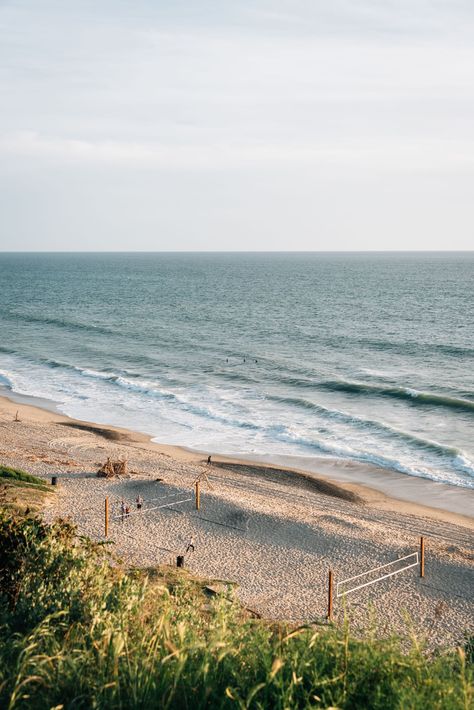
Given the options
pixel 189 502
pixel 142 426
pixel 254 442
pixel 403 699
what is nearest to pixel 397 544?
pixel 189 502

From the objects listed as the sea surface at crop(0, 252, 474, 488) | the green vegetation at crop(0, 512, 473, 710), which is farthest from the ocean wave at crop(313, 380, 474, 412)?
the green vegetation at crop(0, 512, 473, 710)

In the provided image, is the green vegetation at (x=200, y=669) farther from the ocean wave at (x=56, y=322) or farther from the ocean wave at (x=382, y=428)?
the ocean wave at (x=56, y=322)

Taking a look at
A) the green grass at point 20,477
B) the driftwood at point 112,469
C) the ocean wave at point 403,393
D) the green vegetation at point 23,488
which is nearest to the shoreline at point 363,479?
the driftwood at point 112,469

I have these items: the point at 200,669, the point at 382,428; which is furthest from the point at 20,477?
the point at 200,669

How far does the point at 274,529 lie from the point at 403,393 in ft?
74.7

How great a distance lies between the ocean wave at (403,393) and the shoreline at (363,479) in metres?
11.6

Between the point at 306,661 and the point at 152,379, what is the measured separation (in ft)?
144

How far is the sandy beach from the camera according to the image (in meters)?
19.6

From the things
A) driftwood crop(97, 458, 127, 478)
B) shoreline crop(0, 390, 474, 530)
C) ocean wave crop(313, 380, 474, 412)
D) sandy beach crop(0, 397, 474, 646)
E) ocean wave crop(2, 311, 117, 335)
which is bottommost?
shoreline crop(0, 390, 474, 530)

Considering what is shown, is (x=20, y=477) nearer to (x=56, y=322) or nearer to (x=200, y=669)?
(x=200, y=669)

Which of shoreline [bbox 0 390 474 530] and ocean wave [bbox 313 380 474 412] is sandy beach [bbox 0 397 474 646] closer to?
shoreline [bbox 0 390 474 530]

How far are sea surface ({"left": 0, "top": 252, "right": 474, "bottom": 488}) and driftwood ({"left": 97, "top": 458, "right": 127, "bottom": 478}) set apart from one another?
6725mm

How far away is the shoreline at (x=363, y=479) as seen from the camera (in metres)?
28.4

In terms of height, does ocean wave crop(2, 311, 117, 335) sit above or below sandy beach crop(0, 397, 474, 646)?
above
